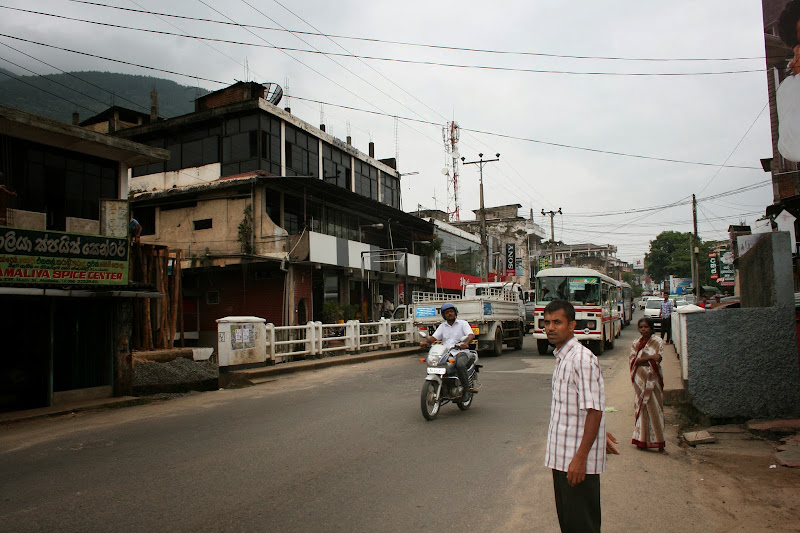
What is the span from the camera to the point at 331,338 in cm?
1680

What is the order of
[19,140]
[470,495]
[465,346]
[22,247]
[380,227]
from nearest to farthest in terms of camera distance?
[470,495]
[465,346]
[22,247]
[19,140]
[380,227]

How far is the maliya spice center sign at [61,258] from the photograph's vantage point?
891 cm

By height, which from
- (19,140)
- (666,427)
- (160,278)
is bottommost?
(666,427)

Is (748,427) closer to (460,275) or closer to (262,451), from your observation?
(262,451)

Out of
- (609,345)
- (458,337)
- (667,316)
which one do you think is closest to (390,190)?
(609,345)

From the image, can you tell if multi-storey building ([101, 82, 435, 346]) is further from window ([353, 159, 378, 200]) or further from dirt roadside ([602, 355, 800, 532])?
dirt roadside ([602, 355, 800, 532])

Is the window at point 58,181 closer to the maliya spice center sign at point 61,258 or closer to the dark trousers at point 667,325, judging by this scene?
the maliya spice center sign at point 61,258

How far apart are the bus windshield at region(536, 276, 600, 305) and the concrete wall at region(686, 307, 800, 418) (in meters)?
10.6

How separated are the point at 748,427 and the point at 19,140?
13761 millimetres

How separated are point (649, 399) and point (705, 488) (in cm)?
136

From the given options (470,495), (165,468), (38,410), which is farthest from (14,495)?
(38,410)

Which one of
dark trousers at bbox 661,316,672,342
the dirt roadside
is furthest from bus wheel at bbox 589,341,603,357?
the dirt roadside

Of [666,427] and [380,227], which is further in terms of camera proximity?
[380,227]

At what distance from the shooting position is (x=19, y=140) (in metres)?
11.2
